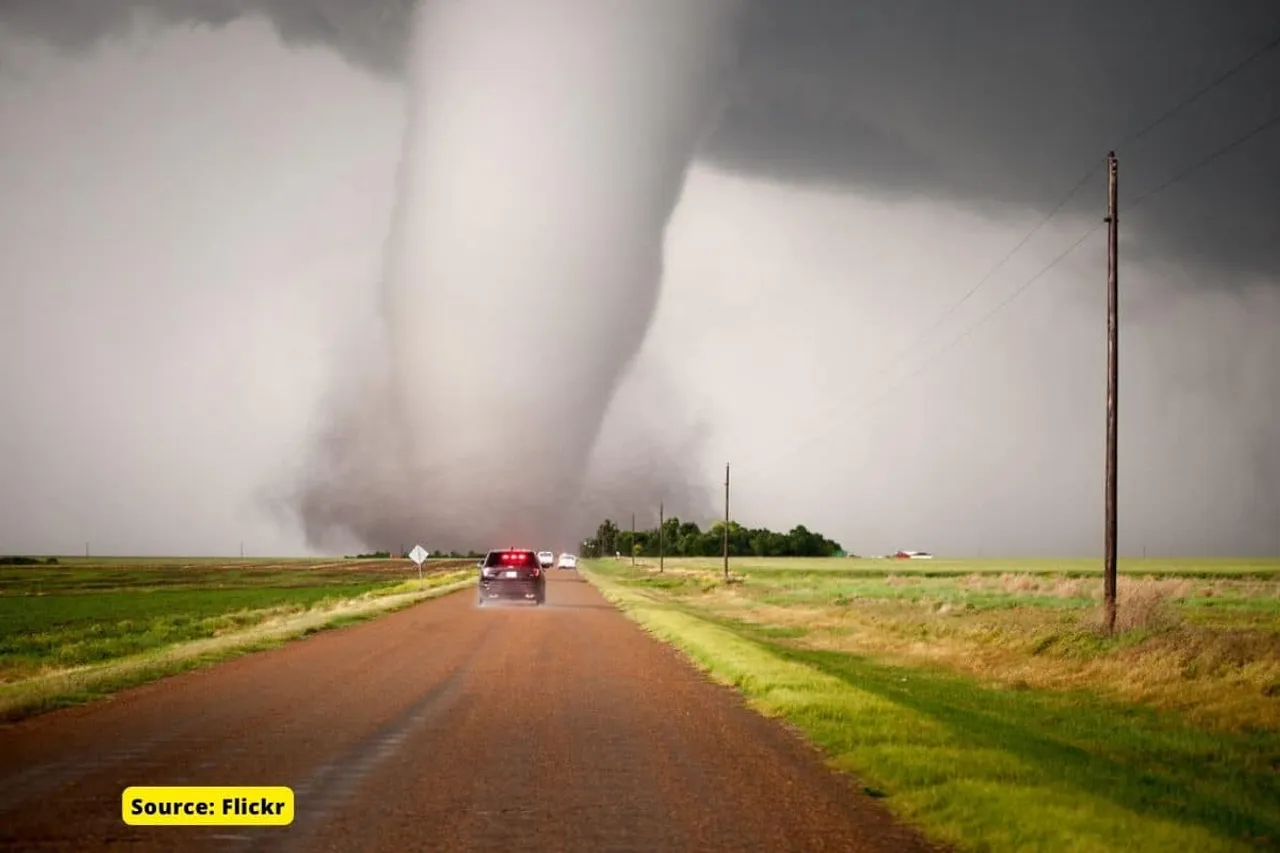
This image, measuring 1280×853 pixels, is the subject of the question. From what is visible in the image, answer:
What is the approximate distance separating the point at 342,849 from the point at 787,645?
23.2m

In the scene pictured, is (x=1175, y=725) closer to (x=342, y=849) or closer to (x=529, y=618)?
(x=342, y=849)

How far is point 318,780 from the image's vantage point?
31.3ft

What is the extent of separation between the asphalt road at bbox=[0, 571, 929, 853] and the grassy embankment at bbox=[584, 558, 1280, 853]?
780 mm

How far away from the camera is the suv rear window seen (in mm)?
43469

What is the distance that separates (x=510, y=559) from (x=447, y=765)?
33637 mm

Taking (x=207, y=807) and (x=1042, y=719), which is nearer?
(x=207, y=807)

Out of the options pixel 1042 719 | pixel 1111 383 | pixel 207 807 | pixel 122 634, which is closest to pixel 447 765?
pixel 207 807

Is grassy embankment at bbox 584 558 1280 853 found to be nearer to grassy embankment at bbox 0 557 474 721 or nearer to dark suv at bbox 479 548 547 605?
dark suv at bbox 479 548 547 605

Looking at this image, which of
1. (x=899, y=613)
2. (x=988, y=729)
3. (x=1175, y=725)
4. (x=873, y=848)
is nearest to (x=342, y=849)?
(x=873, y=848)

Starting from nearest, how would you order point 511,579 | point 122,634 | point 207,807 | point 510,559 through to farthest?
point 207,807 < point 122,634 < point 511,579 < point 510,559

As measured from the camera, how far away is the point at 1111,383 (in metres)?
26.2

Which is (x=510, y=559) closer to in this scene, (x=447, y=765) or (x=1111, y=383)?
(x=1111, y=383)

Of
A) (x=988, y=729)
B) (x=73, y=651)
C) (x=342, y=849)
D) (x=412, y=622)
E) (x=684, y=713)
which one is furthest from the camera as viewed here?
(x=412, y=622)

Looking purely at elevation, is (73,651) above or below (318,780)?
below
